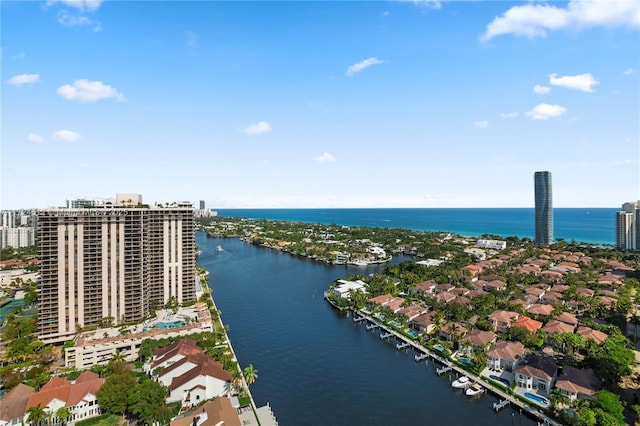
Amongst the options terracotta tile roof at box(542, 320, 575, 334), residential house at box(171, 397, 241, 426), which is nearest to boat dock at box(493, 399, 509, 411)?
terracotta tile roof at box(542, 320, 575, 334)

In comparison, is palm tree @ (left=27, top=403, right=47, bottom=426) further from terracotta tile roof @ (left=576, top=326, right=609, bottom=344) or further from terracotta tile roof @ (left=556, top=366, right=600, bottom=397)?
terracotta tile roof @ (left=576, top=326, right=609, bottom=344)

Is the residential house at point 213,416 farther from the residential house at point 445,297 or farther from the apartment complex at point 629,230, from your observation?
the apartment complex at point 629,230

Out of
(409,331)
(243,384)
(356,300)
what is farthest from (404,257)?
(243,384)

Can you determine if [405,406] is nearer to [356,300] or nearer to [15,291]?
[356,300]

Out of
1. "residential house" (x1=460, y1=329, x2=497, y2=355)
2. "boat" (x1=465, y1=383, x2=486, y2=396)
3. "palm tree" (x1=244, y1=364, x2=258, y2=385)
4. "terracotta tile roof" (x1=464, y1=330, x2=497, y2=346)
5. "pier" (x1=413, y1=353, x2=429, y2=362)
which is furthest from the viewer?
"pier" (x1=413, y1=353, x2=429, y2=362)

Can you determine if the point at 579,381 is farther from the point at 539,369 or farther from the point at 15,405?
the point at 15,405

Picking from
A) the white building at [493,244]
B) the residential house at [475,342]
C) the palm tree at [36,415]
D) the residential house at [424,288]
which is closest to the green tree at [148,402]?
the palm tree at [36,415]

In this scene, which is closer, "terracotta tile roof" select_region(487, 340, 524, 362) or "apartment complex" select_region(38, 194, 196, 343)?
"terracotta tile roof" select_region(487, 340, 524, 362)
